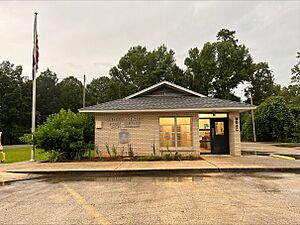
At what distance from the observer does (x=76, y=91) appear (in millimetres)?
52812

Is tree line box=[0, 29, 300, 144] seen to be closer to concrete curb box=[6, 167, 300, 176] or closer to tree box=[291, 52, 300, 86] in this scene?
tree box=[291, 52, 300, 86]

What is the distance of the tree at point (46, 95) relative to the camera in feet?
158

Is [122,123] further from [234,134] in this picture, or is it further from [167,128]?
[234,134]

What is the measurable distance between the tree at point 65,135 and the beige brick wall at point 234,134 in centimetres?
769

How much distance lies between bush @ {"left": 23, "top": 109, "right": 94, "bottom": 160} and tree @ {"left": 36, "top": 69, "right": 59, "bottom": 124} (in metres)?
36.6

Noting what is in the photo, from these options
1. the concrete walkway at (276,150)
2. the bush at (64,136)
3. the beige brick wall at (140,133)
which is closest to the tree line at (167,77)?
the concrete walkway at (276,150)

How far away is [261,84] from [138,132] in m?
39.2

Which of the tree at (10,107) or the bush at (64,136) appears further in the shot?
the tree at (10,107)

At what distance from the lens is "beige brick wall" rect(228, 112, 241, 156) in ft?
42.5

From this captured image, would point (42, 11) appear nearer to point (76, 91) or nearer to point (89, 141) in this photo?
point (89, 141)

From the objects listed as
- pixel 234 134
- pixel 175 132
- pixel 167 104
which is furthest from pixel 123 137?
pixel 234 134

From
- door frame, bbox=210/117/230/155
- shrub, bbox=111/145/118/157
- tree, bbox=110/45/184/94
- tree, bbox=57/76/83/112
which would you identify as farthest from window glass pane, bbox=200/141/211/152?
tree, bbox=57/76/83/112

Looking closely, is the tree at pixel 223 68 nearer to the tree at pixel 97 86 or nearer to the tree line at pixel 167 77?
the tree line at pixel 167 77

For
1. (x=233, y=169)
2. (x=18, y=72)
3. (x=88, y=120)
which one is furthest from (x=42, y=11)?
(x=18, y=72)
